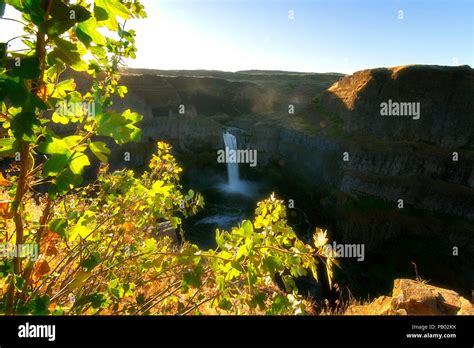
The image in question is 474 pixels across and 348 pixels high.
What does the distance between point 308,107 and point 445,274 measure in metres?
25.6

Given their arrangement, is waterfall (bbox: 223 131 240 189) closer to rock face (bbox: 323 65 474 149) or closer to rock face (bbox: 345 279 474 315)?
rock face (bbox: 323 65 474 149)

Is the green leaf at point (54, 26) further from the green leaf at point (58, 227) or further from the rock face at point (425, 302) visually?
the rock face at point (425, 302)

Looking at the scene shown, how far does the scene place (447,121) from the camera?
92.7 feet

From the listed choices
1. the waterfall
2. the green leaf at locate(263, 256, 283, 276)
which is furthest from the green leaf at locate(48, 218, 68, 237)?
the waterfall

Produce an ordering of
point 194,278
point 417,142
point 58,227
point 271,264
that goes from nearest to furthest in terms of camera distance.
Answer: point 58,227, point 271,264, point 194,278, point 417,142

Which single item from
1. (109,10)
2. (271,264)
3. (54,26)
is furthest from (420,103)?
(54,26)

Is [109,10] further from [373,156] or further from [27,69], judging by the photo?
[373,156]

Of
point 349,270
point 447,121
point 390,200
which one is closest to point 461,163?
point 447,121

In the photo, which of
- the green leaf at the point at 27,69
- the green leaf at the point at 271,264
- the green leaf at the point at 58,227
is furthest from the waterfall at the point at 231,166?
the green leaf at the point at 27,69

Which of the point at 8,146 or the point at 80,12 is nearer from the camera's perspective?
the point at 80,12

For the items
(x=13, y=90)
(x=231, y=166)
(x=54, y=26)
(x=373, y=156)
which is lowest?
(x=231, y=166)

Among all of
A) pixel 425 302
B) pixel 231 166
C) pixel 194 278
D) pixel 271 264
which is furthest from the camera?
pixel 231 166

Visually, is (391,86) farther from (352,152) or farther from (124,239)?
(124,239)

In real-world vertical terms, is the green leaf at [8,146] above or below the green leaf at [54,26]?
below
